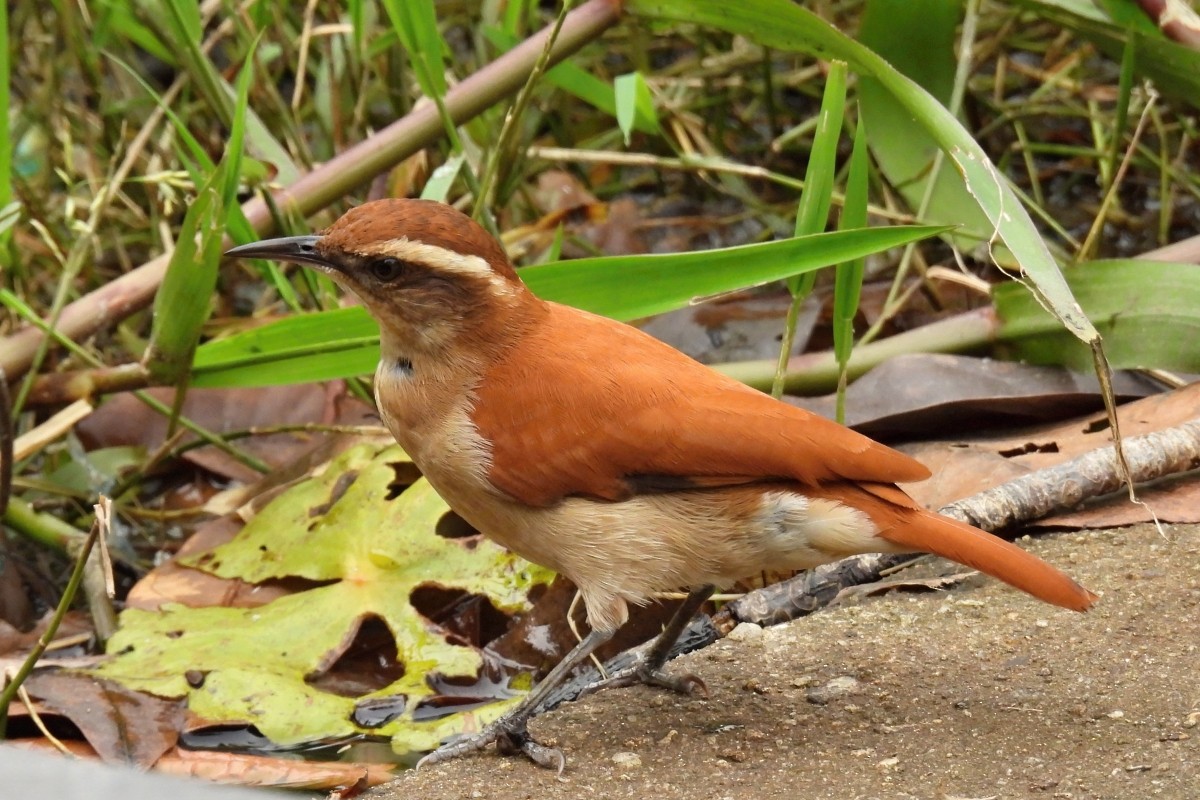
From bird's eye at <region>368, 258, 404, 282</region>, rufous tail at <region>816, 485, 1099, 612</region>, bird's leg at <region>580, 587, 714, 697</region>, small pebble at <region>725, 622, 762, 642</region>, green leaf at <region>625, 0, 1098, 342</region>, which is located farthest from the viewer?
small pebble at <region>725, 622, 762, 642</region>

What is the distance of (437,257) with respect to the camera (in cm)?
346

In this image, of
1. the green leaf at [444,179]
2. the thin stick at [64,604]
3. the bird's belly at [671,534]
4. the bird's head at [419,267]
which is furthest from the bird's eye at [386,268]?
the green leaf at [444,179]

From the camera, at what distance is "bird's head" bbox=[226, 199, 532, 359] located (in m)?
3.43

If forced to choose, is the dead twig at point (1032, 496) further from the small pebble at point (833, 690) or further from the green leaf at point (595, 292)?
the green leaf at point (595, 292)

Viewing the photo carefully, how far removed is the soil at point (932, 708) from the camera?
2.92 meters

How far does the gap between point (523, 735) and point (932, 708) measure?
888 mm

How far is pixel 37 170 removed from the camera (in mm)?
6359

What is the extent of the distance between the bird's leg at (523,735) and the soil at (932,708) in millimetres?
31

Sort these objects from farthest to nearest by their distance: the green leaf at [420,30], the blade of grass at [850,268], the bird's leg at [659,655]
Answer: the green leaf at [420,30] < the blade of grass at [850,268] < the bird's leg at [659,655]

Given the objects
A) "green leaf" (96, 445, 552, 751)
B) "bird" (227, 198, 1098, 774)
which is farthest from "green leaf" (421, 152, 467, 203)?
"bird" (227, 198, 1098, 774)

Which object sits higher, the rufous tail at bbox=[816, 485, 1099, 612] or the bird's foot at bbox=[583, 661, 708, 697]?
the rufous tail at bbox=[816, 485, 1099, 612]

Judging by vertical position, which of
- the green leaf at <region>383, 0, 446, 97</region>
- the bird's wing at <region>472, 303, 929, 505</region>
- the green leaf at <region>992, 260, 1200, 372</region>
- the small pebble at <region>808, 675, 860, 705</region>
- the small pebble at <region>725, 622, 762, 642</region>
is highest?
the green leaf at <region>383, 0, 446, 97</region>

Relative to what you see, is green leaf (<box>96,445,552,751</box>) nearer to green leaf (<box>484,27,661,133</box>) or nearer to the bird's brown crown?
the bird's brown crown

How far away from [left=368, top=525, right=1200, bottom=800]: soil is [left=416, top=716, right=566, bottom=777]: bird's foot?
27mm
